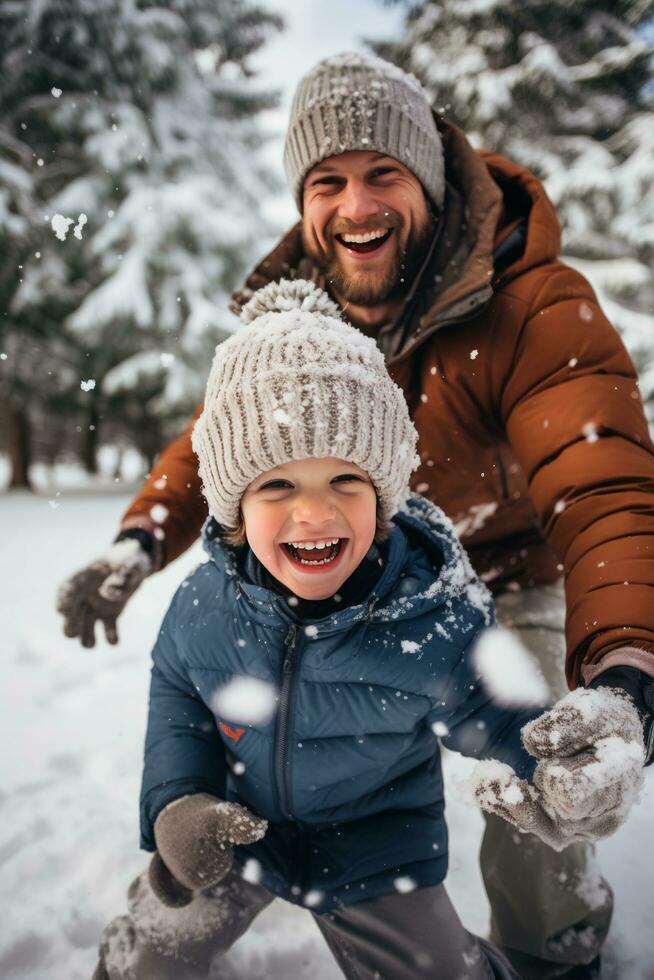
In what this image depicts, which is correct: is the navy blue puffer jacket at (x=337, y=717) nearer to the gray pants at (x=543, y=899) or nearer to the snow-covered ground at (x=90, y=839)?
the snow-covered ground at (x=90, y=839)

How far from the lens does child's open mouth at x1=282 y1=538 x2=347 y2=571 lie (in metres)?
1.21

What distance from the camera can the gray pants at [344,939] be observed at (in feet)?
4.09

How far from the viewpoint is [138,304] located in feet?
25.5

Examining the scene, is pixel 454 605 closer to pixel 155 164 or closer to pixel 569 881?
pixel 569 881

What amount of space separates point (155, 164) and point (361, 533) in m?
8.50

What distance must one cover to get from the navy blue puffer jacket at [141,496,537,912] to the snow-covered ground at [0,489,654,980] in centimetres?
27

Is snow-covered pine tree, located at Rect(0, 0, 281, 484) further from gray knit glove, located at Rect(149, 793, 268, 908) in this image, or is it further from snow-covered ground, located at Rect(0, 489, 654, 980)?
gray knit glove, located at Rect(149, 793, 268, 908)

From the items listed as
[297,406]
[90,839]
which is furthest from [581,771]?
[90,839]

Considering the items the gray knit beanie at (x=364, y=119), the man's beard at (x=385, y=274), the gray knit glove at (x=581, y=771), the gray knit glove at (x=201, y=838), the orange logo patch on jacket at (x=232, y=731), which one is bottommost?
the gray knit glove at (x=201, y=838)

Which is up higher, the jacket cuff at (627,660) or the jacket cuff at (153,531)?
the jacket cuff at (153,531)

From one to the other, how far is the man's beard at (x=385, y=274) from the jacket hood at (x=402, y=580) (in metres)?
0.72

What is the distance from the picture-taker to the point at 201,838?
4.15 feet

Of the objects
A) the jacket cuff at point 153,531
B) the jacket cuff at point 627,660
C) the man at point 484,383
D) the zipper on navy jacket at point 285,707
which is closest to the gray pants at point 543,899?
the man at point 484,383

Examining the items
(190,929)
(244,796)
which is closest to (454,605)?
(244,796)
